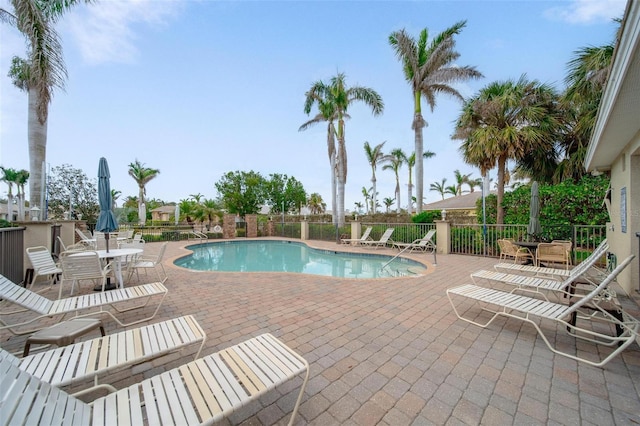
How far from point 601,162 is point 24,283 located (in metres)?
12.7

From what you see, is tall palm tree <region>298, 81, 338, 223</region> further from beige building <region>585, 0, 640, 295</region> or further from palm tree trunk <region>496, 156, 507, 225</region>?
beige building <region>585, 0, 640, 295</region>

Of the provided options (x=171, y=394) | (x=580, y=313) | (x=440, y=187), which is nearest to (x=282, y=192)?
(x=580, y=313)

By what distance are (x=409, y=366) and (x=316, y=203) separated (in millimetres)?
49307

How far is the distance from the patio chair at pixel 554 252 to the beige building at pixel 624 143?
77cm

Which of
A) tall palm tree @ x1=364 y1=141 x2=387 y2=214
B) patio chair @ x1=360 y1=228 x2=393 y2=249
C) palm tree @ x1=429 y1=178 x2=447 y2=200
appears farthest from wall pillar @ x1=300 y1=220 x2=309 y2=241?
palm tree @ x1=429 y1=178 x2=447 y2=200

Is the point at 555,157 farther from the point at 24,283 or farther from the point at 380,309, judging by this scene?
the point at 24,283

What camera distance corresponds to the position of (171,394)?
146 centimetres

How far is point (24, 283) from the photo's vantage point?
5262 millimetres

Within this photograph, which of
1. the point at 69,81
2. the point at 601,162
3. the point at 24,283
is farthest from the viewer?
the point at 69,81

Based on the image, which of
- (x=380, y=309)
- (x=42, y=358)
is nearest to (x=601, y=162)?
(x=380, y=309)

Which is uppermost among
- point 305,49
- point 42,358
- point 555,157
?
point 305,49

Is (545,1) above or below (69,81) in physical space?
above

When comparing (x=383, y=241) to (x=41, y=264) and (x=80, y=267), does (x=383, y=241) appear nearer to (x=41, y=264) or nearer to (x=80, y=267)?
(x=80, y=267)

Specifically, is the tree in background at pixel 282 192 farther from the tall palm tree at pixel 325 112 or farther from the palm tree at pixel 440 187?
the palm tree at pixel 440 187
